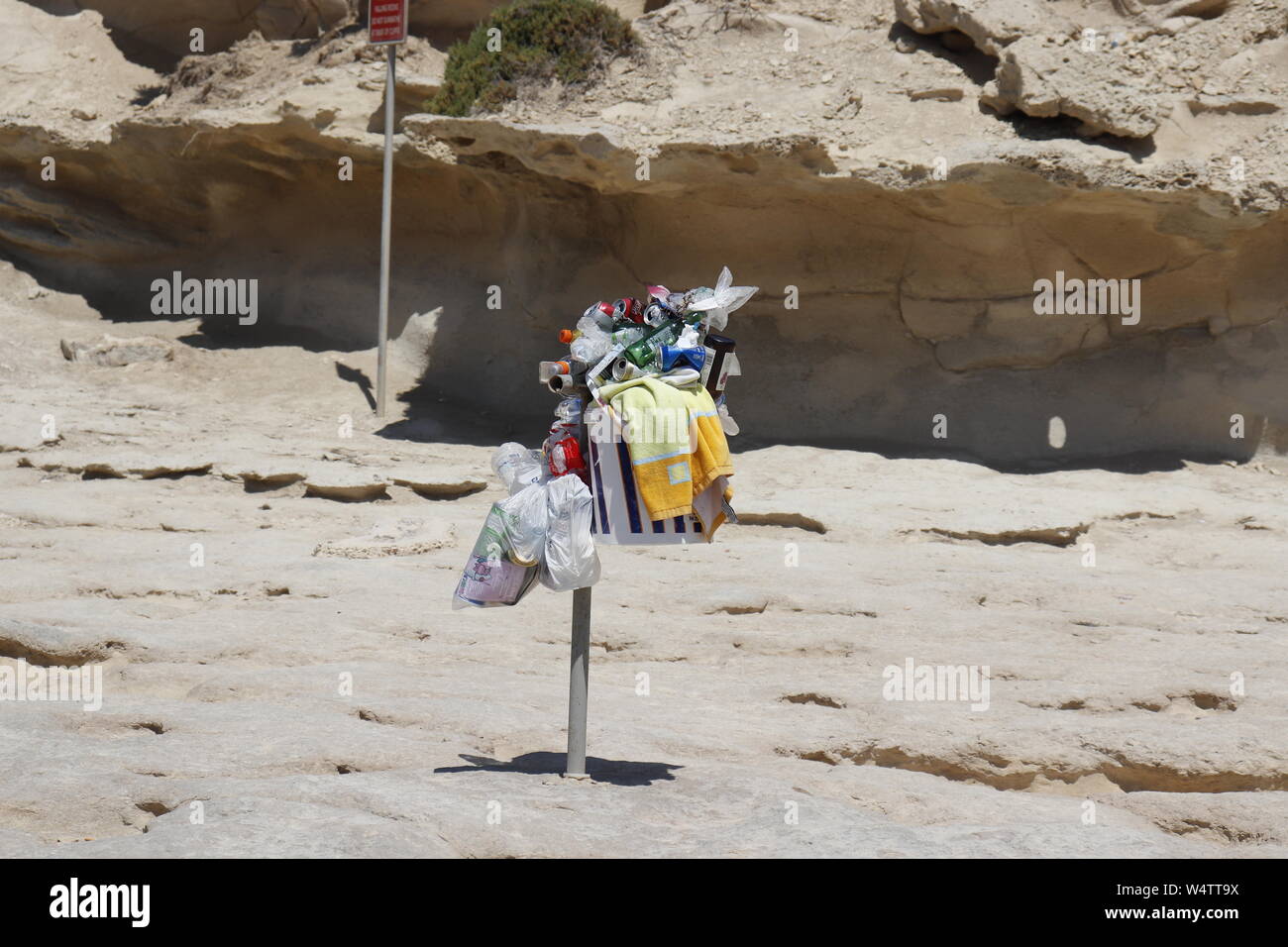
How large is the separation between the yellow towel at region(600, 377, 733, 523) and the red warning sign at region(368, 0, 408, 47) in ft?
27.5

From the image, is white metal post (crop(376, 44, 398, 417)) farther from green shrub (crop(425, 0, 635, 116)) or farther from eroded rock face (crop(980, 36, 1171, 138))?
eroded rock face (crop(980, 36, 1171, 138))

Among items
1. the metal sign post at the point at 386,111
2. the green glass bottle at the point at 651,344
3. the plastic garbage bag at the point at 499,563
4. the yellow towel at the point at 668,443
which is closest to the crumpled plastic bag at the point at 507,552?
the plastic garbage bag at the point at 499,563

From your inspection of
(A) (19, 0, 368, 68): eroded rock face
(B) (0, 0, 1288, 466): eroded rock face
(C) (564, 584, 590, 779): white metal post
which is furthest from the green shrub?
(C) (564, 584, 590, 779): white metal post

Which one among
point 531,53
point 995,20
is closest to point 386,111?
point 531,53

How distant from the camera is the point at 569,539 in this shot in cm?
399

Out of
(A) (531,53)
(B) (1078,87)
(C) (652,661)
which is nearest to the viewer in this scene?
(C) (652,661)

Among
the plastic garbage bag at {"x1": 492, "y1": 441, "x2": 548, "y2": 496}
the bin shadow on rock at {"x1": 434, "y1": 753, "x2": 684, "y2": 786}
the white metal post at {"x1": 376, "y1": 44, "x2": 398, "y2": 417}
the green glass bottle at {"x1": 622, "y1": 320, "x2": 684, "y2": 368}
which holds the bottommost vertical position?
the bin shadow on rock at {"x1": 434, "y1": 753, "x2": 684, "y2": 786}

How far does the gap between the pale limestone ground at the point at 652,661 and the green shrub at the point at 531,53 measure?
324 centimetres

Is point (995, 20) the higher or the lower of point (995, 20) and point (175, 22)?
the lower

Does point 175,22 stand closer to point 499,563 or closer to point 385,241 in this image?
point 385,241

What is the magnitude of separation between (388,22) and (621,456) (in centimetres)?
863

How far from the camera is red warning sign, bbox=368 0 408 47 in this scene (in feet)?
37.6
